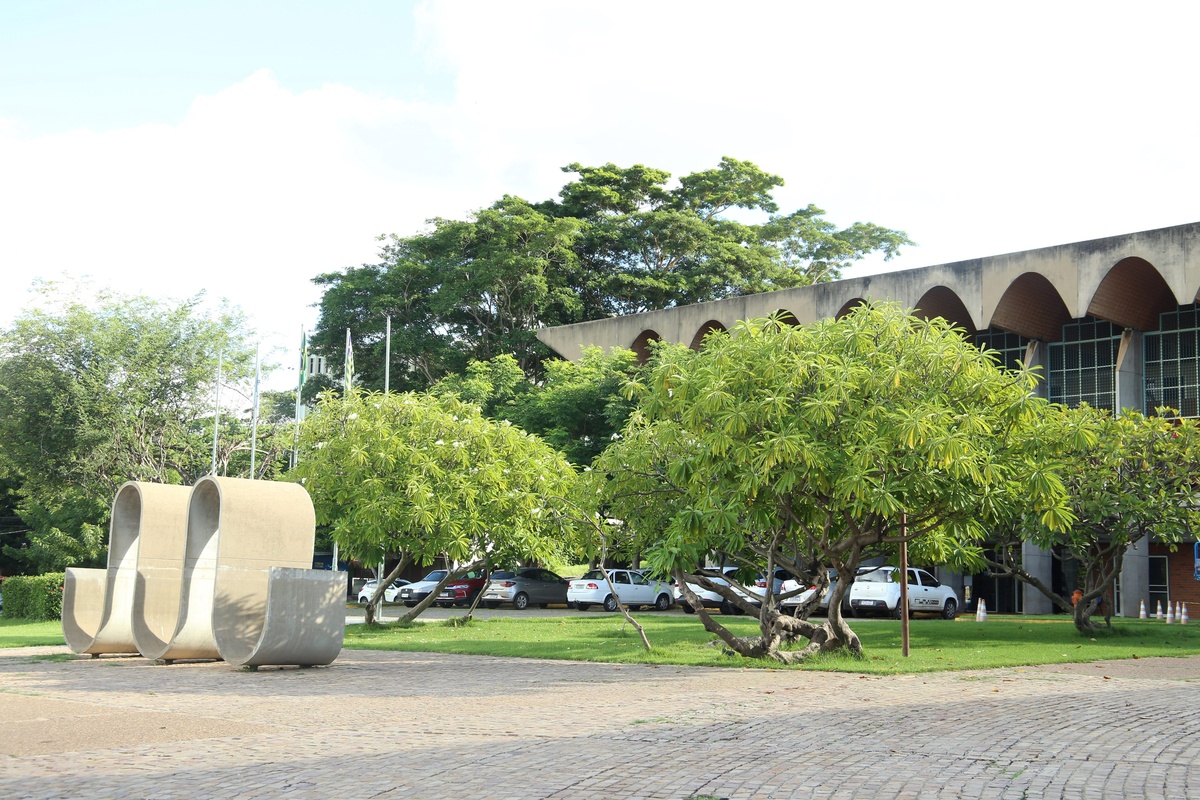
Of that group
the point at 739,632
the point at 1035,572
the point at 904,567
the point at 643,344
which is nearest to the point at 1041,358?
the point at 1035,572

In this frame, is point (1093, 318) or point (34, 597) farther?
point (1093, 318)

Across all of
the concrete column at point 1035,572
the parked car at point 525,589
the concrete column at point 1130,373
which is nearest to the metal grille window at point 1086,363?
the concrete column at point 1130,373

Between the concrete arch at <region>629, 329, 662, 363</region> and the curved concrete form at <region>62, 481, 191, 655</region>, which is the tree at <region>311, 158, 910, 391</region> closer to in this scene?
the concrete arch at <region>629, 329, 662, 363</region>

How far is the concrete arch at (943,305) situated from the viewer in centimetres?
3793

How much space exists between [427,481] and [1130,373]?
73.8 feet

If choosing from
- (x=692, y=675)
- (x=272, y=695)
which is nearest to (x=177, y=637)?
(x=272, y=695)

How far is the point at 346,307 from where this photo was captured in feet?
174

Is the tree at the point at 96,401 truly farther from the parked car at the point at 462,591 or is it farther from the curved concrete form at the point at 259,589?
the curved concrete form at the point at 259,589

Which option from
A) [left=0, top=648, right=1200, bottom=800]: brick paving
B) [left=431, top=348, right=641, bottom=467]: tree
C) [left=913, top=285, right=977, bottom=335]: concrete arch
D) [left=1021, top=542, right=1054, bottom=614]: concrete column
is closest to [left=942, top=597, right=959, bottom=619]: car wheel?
[left=1021, top=542, right=1054, bottom=614]: concrete column

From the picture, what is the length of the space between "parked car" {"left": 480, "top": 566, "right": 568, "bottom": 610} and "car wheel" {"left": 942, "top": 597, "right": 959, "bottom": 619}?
1291cm

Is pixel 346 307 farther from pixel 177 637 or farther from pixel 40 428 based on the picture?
pixel 177 637

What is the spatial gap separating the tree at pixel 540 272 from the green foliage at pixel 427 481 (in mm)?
23946

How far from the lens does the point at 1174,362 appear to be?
35062 millimetres

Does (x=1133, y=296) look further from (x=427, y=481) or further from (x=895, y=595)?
(x=427, y=481)
